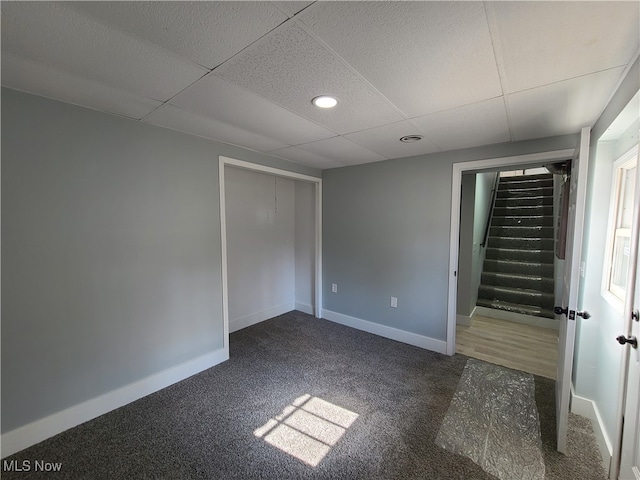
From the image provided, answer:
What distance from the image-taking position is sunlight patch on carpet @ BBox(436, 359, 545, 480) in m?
1.59

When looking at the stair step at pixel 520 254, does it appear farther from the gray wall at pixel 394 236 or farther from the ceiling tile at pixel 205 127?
the ceiling tile at pixel 205 127

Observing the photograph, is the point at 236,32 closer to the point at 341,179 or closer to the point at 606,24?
the point at 606,24

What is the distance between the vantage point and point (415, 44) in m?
1.13

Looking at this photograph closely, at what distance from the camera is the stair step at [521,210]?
16.3ft

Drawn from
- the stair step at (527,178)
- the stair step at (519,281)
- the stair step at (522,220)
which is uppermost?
the stair step at (527,178)

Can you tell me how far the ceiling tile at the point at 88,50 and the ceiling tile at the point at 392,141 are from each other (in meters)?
1.36

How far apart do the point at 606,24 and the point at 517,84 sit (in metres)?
0.43

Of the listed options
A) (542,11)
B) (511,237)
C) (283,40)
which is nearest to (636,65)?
(542,11)

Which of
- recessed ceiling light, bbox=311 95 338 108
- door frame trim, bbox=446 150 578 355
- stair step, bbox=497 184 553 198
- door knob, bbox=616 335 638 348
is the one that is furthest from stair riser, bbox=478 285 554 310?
recessed ceiling light, bbox=311 95 338 108

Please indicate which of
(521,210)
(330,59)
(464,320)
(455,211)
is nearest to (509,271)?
(521,210)

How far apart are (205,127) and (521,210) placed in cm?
573

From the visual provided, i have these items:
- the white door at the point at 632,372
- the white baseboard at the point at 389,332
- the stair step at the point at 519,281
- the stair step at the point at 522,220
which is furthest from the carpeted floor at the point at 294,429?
the stair step at the point at 522,220

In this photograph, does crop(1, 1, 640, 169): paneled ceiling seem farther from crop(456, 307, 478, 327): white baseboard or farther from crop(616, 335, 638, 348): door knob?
crop(456, 307, 478, 327): white baseboard

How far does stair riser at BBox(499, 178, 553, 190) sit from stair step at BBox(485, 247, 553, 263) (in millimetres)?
1763
